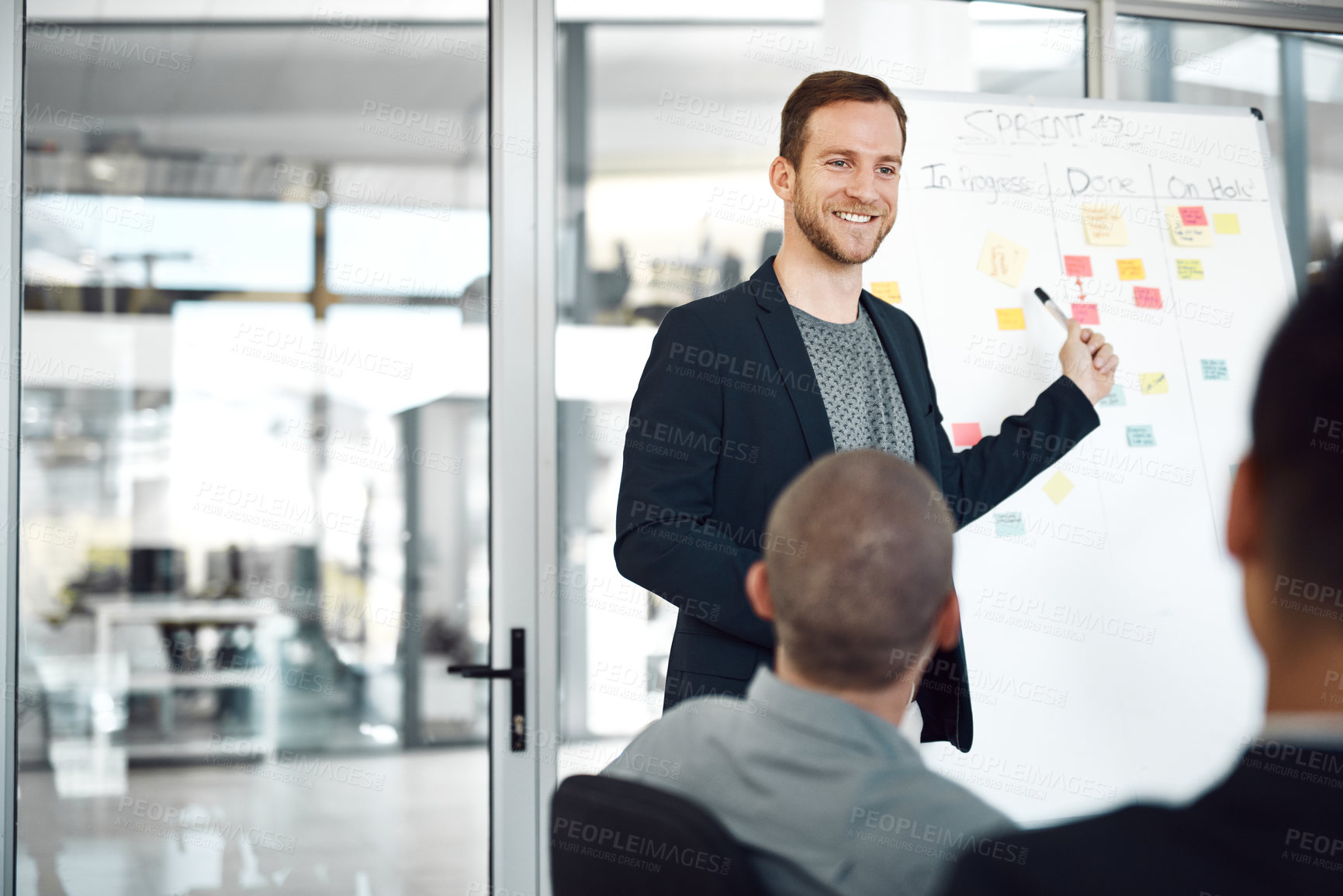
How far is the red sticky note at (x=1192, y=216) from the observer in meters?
2.64

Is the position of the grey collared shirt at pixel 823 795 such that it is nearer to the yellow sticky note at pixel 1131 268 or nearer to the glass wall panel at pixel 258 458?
the glass wall panel at pixel 258 458

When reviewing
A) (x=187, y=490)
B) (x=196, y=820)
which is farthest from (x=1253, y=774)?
(x=187, y=490)

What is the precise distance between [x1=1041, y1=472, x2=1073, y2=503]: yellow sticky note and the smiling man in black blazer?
0.23 m

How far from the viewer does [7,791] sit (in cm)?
222

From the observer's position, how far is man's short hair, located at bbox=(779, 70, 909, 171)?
202 centimetres

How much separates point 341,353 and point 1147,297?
6.73 ft

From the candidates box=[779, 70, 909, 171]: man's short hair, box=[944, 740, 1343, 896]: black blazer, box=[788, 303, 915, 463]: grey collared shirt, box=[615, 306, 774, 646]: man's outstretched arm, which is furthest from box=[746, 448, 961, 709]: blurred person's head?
box=[779, 70, 909, 171]: man's short hair

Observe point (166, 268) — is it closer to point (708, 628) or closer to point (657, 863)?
point (708, 628)

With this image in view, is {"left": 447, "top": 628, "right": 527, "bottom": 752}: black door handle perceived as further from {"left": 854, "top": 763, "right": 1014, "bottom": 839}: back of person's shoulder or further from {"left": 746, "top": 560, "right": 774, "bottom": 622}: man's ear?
{"left": 854, "top": 763, "right": 1014, "bottom": 839}: back of person's shoulder

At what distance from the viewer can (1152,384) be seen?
100 inches

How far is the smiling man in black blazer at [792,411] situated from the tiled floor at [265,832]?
100 centimetres

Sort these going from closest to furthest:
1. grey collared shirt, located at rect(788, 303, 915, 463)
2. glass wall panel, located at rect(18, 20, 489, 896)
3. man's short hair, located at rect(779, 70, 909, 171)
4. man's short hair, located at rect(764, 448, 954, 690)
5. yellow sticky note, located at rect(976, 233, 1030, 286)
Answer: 1. man's short hair, located at rect(764, 448, 954, 690)
2. grey collared shirt, located at rect(788, 303, 915, 463)
3. man's short hair, located at rect(779, 70, 909, 171)
4. yellow sticky note, located at rect(976, 233, 1030, 286)
5. glass wall panel, located at rect(18, 20, 489, 896)

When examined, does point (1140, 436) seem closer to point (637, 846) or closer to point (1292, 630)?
point (637, 846)

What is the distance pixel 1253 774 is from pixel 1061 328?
2064mm
